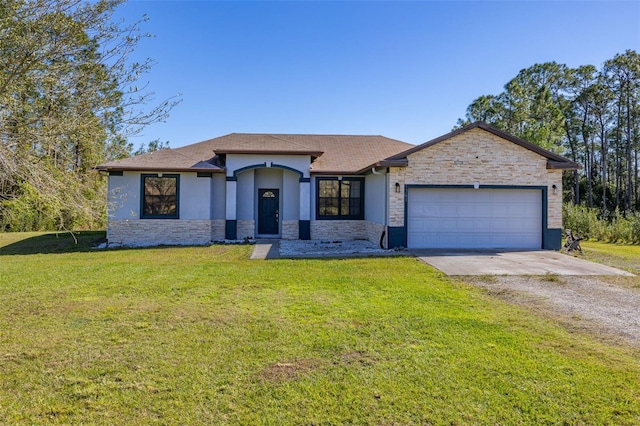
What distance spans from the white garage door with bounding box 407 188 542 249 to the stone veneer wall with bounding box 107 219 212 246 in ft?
27.5

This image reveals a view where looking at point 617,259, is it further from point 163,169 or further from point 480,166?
point 163,169

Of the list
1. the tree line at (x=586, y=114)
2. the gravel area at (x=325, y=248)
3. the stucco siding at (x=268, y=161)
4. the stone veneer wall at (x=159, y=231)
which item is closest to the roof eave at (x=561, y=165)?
the gravel area at (x=325, y=248)

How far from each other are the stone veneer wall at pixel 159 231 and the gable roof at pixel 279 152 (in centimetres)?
222

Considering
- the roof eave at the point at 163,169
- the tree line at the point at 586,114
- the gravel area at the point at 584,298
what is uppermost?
the tree line at the point at 586,114

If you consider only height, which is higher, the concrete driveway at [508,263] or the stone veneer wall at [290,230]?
the stone veneer wall at [290,230]

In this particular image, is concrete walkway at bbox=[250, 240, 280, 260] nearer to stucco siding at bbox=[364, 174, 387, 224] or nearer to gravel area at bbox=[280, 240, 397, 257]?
gravel area at bbox=[280, 240, 397, 257]

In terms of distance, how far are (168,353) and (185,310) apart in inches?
66.6

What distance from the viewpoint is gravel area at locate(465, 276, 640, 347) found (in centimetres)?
516

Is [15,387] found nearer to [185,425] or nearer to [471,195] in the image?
[185,425]

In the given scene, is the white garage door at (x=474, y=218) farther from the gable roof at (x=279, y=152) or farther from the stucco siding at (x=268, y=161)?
the stucco siding at (x=268, y=161)

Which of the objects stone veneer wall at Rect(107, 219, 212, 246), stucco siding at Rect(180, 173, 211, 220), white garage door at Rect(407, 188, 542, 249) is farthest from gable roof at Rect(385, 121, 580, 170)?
stone veneer wall at Rect(107, 219, 212, 246)

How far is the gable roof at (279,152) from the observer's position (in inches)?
599

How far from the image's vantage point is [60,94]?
4.13 m

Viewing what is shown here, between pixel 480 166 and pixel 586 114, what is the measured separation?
28.4 metres
